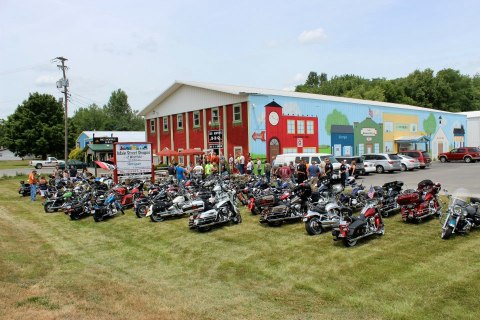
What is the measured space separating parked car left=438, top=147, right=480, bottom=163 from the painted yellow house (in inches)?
147

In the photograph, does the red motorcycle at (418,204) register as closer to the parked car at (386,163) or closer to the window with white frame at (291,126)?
the parked car at (386,163)

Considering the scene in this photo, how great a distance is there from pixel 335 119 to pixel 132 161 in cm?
1924

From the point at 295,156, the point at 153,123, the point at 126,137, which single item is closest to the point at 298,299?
the point at 295,156

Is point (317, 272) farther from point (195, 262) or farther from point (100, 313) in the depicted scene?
point (100, 313)

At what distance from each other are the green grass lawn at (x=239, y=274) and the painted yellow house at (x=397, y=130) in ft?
97.8

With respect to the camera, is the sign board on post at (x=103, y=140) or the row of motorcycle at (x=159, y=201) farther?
the sign board on post at (x=103, y=140)

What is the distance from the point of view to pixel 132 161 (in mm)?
21172

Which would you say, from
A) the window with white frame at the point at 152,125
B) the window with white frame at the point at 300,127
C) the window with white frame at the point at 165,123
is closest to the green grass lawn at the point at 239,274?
the window with white frame at the point at 300,127

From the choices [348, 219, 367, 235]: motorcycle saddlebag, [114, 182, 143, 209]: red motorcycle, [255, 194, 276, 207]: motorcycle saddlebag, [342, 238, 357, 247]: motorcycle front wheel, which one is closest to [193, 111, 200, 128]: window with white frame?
[114, 182, 143, 209]: red motorcycle

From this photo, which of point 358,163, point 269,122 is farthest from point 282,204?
point 269,122

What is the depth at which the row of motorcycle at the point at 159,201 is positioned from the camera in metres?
13.1

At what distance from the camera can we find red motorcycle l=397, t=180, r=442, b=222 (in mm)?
11688

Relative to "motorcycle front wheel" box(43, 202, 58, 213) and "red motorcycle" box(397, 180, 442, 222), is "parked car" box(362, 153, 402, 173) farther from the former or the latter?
"motorcycle front wheel" box(43, 202, 58, 213)

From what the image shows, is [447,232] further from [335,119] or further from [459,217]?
[335,119]
